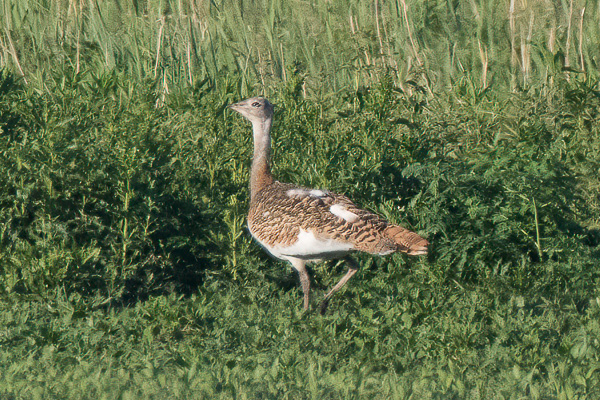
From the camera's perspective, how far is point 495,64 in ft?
28.4

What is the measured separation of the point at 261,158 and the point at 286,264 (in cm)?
81

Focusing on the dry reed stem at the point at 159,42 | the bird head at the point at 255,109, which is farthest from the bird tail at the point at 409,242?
the dry reed stem at the point at 159,42

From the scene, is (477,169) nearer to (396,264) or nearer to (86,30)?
(396,264)

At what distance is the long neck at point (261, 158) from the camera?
623 centimetres

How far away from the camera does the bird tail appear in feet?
17.0

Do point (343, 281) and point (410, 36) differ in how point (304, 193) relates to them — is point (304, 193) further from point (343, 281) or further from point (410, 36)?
point (410, 36)

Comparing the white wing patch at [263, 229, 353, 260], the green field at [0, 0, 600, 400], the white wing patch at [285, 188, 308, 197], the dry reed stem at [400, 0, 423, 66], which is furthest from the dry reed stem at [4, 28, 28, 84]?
the white wing patch at [263, 229, 353, 260]

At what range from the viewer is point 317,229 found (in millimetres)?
5418

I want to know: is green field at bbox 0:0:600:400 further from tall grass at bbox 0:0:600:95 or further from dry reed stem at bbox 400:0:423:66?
dry reed stem at bbox 400:0:423:66

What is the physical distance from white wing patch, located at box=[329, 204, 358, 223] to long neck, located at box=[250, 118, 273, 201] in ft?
2.73

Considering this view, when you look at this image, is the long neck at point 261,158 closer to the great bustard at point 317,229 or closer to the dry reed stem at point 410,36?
the great bustard at point 317,229

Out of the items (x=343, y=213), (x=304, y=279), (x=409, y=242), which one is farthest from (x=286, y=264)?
(x=409, y=242)

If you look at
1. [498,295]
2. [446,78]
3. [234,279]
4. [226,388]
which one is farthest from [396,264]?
[446,78]

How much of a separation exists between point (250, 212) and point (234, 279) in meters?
0.49
